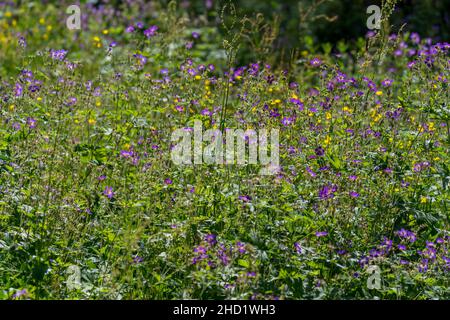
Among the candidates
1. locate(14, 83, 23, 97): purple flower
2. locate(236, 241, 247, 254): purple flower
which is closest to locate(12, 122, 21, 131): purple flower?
locate(14, 83, 23, 97): purple flower

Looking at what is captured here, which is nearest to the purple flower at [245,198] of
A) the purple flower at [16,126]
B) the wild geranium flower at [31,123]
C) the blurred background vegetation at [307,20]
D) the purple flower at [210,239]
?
the purple flower at [210,239]

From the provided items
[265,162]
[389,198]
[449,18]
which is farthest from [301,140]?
[449,18]

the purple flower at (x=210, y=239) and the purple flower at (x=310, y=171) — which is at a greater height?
the purple flower at (x=310, y=171)

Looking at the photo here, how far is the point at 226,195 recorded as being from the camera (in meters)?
3.90

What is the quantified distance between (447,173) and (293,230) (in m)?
0.87

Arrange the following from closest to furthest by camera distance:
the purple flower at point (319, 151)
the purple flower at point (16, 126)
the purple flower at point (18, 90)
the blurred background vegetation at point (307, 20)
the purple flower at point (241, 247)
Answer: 1. the purple flower at point (241, 247)
2. the purple flower at point (319, 151)
3. the purple flower at point (16, 126)
4. the purple flower at point (18, 90)
5. the blurred background vegetation at point (307, 20)

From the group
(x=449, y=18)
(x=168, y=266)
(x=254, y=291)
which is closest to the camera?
(x=254, y=291)

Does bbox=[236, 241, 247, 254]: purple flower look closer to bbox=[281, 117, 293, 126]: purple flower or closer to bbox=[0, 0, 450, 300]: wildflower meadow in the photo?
bbox=[0, 0, 450, 300]: wildflower meadow

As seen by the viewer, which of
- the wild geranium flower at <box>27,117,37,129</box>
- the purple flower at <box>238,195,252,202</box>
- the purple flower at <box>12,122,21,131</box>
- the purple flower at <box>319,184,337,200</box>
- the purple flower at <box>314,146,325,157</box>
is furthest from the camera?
the purple flower at <box>12,122,21,131</box>

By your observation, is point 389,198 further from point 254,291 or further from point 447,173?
point 254,291

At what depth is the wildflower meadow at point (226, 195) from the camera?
359cm

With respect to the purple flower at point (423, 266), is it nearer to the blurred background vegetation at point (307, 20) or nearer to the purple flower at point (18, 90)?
the purple flower at point (18, 90)

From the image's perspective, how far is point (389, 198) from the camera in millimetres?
3910

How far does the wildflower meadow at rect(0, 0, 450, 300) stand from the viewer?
359cm
